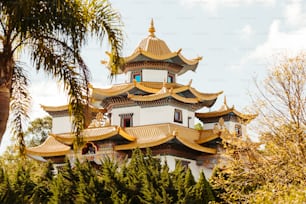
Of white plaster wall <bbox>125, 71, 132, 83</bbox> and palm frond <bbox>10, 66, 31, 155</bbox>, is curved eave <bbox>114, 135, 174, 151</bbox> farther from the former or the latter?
palm frond <bbox>10, 66, 31, 155</bbox>

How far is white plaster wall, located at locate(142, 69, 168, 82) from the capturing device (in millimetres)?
26953

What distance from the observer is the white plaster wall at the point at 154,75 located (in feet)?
88.4

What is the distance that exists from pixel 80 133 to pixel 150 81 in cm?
1850

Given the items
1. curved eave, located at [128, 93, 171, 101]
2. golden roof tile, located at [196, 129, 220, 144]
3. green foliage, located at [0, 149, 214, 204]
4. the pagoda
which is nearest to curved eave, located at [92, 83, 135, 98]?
the pagoda

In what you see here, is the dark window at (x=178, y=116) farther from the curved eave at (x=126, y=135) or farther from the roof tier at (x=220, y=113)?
the curved eave at (x=126, y=135)

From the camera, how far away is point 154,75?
2705cm

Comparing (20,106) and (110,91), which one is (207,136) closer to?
(110,91)

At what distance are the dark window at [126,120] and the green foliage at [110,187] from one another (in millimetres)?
9168

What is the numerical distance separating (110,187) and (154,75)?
12.7 m

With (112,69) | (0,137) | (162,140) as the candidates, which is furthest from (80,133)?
(162,140)

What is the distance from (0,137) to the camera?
7.06 metres

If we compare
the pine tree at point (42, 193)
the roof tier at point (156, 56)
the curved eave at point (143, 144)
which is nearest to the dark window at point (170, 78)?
the roof tier at point (156, 56)

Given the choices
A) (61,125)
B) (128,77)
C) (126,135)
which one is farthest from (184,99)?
(61,125)

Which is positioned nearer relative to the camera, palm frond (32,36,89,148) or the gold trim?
palm frond (32,36,89,148)
